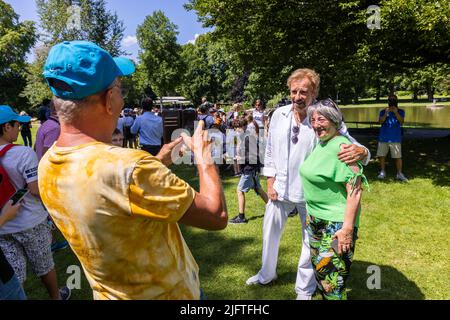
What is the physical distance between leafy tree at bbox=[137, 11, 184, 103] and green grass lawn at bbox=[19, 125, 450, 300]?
4414 cm

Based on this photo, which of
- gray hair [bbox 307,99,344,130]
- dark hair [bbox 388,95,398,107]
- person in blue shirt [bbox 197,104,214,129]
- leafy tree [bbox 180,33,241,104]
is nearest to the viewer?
gray hair [bbox 307,99,344,130]

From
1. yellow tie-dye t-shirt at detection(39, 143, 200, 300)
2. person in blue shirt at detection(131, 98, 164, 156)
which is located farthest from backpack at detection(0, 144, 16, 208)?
person in blue shirt at detection(131, 98, 164, 156)

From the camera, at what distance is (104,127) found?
1.33 metres

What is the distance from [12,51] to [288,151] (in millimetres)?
44175

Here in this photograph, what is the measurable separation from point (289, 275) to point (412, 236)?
7.79 ft

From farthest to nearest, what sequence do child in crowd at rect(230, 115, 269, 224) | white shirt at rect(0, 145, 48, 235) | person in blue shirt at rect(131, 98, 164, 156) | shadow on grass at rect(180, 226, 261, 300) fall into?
person in blue shirt at rect(131, 98, 164, 156) → child in crowd at rect(230, 115, 269, 224) → shadow on grass at rect(180, 226, 261, 300) → white shirt at rect(0, 145, 48, 235)

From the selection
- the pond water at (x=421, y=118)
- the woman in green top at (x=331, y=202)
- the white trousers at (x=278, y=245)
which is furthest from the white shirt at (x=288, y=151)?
the pond water at (x=421, y=118)

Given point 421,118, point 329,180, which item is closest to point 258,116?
point 329,180

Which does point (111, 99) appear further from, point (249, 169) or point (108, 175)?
point (249, 169)

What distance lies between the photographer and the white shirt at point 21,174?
2852 millimetres

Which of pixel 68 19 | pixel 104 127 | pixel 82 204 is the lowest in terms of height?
pixel 82 204

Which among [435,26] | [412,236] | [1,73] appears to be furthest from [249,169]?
[1,73]

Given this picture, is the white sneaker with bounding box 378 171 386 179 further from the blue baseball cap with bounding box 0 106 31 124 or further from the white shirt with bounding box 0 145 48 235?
the blue baseball cap with bounding box 0 106 31 124

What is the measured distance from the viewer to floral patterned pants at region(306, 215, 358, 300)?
2564 millimetres
